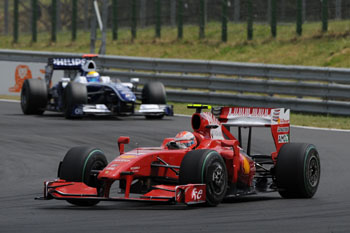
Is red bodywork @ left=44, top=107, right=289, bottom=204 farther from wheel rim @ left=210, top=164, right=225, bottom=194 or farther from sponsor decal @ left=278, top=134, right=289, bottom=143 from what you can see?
wheel rim @ left=210, top=164, right=225, bottom=194

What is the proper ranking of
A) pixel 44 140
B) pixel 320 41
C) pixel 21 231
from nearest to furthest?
1. pixel 21 231
2. pixel 44 140
3. pixel 320 41

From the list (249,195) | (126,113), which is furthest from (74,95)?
(249,195)

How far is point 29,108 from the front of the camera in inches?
832

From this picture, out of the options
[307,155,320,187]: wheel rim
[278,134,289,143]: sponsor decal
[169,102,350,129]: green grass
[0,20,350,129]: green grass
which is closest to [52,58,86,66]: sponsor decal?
Answer: [0,20,350,129]: green grass

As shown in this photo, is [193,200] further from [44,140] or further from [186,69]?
[186,69]

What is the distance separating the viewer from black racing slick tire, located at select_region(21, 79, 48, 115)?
21.1 metres

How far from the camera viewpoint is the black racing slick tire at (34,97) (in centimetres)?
2108

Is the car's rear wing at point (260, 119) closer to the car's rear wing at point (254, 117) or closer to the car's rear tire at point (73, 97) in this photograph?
the car's rear wing at point (254, 117)

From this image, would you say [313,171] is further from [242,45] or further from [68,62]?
[242,45]

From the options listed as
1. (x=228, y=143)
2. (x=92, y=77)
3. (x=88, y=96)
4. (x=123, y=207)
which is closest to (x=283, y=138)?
(x=228, y=143)

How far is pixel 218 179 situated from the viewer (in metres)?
9.02

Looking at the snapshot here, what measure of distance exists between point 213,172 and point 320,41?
67.7ft

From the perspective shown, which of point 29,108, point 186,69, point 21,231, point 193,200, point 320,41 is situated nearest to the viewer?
point 21,231

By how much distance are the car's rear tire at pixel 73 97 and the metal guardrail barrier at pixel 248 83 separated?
430 centimetres
